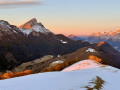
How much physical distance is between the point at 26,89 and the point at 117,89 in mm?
13948

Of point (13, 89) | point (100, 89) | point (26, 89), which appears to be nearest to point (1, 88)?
point (13, 89)

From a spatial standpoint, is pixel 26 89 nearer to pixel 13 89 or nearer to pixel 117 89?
pixel 13 89

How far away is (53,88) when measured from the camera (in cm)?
2247

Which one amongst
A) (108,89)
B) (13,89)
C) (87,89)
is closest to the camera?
(13,89)

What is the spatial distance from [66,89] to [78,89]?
69.5 inches

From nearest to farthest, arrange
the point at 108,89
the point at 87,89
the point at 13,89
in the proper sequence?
the point at 13,89, the point at 87,89, the point at 108,89

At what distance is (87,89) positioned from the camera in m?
23.1

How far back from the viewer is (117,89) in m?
26.0

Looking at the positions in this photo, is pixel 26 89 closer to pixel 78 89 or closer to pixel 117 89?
pixel 78 89

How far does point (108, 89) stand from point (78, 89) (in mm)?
5448

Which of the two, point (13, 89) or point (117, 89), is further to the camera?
point (117, 89)

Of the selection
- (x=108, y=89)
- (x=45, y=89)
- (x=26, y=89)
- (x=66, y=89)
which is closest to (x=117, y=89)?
(x=108, y=89)

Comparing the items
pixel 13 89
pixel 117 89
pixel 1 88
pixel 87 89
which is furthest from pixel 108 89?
pixel 1 88

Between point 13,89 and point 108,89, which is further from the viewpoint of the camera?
point 108,89
